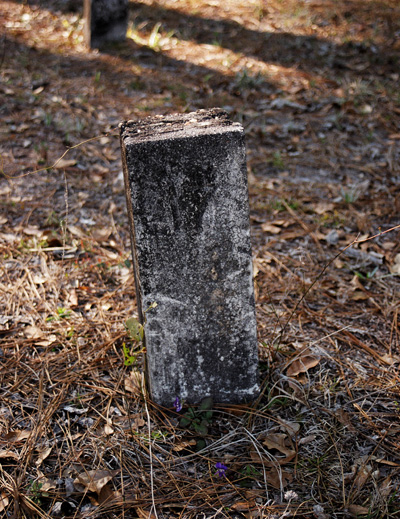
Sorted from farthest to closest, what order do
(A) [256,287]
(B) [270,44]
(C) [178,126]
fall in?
(B) [270,44], (A) [256,287], (C) [178,126]

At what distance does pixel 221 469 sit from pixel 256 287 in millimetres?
1117

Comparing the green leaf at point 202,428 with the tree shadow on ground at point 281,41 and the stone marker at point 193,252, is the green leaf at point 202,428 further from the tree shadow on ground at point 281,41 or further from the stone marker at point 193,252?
the tree shadow on ground at point 281,41

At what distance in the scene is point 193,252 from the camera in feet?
5.47

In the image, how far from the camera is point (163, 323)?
1.76m

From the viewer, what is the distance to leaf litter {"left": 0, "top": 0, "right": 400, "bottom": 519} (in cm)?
171

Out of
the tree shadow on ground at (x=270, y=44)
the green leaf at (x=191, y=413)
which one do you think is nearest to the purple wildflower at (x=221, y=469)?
the green leaf at (x=191, y=413)

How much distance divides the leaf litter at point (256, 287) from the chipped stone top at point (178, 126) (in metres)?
0.29

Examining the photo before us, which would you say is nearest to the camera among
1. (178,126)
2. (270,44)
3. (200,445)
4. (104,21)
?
(178,126)

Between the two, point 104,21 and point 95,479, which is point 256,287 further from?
point 104,21

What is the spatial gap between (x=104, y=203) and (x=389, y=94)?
9.84ft

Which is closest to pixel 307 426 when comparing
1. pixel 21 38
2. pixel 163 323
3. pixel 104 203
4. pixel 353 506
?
pixel 353 506

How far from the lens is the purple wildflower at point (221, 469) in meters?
1.69

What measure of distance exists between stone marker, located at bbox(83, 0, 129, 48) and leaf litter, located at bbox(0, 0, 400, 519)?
0.67 feet

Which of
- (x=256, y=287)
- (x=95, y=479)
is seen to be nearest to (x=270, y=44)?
(x=256, y=287)
